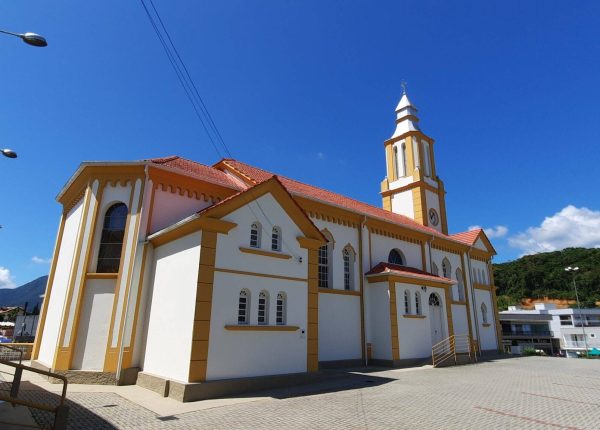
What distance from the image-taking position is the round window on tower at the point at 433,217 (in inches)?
1180

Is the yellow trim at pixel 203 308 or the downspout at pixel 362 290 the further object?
the downspout at pixel 362 290

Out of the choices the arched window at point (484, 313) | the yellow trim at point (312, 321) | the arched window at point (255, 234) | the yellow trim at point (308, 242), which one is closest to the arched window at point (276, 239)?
the arched window at point (255, 234)

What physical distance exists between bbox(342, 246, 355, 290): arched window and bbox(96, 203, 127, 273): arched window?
34.3 feet

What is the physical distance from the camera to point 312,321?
13.7 metres

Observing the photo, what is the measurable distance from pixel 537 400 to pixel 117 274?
1360 cm

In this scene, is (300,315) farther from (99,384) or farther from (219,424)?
(99,384)

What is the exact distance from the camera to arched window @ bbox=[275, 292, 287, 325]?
42.5 ft

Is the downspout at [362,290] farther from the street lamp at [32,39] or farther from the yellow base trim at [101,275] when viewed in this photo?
the street lamp at [32,39]

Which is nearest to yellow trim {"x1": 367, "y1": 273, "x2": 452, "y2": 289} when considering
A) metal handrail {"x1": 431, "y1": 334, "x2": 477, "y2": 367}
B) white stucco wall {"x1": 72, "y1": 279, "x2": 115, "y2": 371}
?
metal handrail {"x1": 431, "y1": 334, "x2": 477, "y2": 367}

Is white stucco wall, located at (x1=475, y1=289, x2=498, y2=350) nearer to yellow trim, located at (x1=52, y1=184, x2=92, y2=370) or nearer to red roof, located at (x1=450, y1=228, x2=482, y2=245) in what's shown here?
red roof, located at (x1=450, y1=228, x2=482, y2=245)

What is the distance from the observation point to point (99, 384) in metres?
12.0

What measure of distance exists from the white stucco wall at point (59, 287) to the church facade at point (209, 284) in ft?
0.35

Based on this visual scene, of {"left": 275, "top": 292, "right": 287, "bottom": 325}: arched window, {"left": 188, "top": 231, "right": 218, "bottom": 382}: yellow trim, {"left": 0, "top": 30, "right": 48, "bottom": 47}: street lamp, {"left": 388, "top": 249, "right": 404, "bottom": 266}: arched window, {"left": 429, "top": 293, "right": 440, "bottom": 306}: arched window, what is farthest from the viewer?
{"left": 388, "top": 249, "right": 404, "bottom": 266}: arched window

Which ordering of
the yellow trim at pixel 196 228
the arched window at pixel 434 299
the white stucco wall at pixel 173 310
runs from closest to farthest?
the white stucco wall at pixel 173 310 → the yellow trim at pixel 196 228 → the arched window at pixel 434 299
